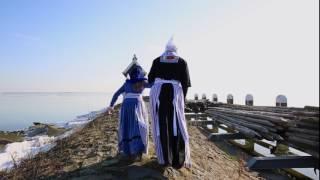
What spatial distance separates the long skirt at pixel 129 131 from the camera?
7.13m

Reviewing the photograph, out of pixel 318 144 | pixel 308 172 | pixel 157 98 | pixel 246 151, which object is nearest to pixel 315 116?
pixel 318 144

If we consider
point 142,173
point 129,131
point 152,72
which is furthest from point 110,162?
point 152,72

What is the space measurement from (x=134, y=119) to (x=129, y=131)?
0.22m

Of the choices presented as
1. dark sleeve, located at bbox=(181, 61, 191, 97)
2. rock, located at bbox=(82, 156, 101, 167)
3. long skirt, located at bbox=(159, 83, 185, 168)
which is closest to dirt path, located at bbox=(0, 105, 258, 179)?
rock, located at bbox=(82, 156, 101, 167)

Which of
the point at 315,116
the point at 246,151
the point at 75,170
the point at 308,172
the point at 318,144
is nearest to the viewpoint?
the point at 318,144

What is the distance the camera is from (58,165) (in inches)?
302

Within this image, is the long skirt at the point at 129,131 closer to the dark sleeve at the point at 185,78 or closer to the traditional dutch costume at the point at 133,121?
the traditional dutch costume at the point at 133,121

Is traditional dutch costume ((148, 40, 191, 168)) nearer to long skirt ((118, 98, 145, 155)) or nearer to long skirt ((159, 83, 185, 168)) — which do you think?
long skirt ((159, 83, 185, 168))

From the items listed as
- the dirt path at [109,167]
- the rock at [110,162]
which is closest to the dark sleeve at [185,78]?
the dirt path at [109,167]

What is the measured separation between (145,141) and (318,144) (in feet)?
8.93

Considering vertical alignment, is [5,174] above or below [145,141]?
below

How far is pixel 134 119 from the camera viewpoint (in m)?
7.27

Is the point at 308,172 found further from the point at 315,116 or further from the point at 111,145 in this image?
the point at 111,145

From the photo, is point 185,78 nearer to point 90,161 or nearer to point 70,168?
point 90,161
